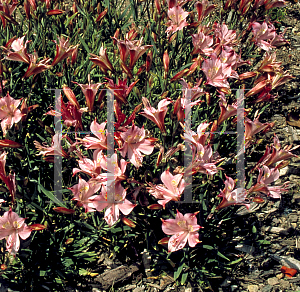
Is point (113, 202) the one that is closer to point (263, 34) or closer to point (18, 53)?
point (18, 53)

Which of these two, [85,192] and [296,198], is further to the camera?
[296,198]

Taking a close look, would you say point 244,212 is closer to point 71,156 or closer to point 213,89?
point 213,89

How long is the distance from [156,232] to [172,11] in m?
1.64

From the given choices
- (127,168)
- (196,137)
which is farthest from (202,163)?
(127,168)

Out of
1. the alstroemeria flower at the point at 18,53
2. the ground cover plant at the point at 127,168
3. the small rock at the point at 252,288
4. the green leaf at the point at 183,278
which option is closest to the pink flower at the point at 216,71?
the ground cover plant at the point at 127,168

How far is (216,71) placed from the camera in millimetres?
2004

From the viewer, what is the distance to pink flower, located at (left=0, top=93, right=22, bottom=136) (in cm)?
175

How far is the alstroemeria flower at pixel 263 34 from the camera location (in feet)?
8.10

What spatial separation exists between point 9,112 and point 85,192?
677 mm

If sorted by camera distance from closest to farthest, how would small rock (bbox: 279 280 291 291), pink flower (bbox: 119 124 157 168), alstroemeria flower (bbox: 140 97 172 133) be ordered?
pink flower (bbox: 119 124 157 168) → alstroemeria flower (bbox: 140 97 172 133) → small rock (bbox: 279 280 291 291)

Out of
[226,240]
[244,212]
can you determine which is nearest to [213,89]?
[244,212]

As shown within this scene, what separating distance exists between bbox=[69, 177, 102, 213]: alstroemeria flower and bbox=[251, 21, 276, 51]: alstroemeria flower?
5.91 ft

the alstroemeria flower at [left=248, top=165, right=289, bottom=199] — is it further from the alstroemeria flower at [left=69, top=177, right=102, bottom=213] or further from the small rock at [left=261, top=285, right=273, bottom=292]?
the alstroemeria flower at [left=69, top=177, right=102, bottom=213]

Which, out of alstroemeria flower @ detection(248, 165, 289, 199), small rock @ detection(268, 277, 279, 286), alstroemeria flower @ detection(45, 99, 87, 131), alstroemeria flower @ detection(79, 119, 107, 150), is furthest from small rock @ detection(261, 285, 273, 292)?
alstroemeria flower @ detection(45, 99, 87, 131)
